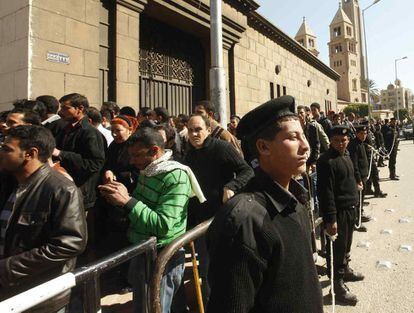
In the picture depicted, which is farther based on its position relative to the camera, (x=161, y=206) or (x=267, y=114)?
(x=161, y=206)

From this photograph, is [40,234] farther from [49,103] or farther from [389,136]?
[389,136]

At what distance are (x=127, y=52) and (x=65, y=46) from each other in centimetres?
161

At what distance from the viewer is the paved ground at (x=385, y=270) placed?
3777mm

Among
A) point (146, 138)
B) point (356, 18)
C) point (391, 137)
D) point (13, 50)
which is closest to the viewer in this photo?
point (146, 138)

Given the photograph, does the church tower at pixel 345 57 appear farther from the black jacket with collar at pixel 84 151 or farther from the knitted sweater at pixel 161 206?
the knitted sweater at pixel 161 206

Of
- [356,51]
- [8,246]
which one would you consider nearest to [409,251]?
[8,246]

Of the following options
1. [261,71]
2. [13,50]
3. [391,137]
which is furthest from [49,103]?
[391,137]

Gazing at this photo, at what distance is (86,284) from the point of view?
1775mm

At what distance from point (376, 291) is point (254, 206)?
142 inches

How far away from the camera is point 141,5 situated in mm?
7805

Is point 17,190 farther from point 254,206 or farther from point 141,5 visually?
point 141,5

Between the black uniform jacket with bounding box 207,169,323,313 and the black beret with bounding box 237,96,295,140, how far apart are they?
262 mm

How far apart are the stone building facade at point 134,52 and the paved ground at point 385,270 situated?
5.39 meters

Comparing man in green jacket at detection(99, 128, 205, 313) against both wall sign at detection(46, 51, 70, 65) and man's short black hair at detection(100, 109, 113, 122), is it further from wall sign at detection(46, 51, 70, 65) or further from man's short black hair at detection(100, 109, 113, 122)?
wall sign at detection(46, 51, 70, 65)
